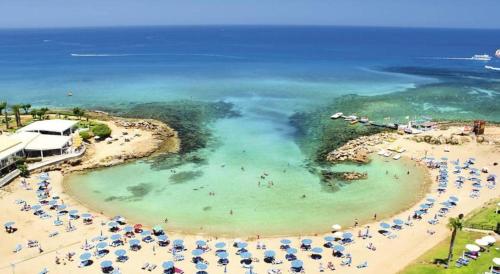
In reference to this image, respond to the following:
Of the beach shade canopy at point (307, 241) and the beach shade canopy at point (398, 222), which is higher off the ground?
the beach shade canopy at point (398, 222)

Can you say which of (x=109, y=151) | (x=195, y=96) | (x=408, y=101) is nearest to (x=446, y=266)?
(x=109, y=151)

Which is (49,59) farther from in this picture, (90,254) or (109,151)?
(90,254)

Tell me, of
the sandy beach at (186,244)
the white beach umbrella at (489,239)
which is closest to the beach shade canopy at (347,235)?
the sandy beach at (186,244)

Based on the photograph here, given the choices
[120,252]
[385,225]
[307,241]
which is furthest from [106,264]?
[385,225]

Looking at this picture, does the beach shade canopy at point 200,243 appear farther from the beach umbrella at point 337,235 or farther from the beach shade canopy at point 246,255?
the beach umbrella at point 337,235

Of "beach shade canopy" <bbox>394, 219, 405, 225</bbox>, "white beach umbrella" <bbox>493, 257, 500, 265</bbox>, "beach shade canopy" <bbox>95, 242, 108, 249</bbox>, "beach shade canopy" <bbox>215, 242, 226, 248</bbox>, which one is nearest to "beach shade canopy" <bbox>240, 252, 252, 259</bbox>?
"beach shade canopy" <bbox>215, 242, 226, 248</bbox>
